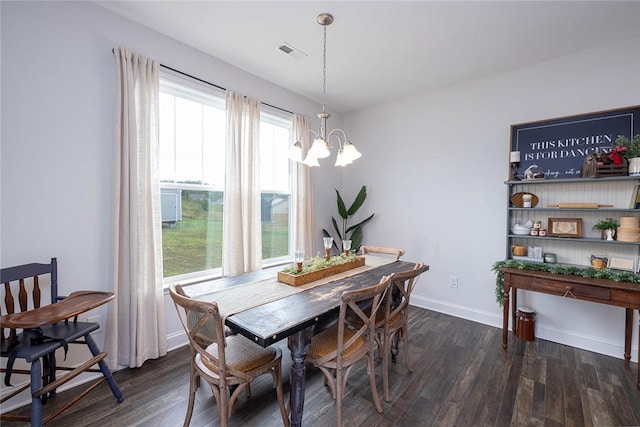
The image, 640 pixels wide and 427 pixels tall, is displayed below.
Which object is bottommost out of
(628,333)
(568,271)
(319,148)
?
(628,333)

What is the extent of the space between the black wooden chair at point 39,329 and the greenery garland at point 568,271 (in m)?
3.45

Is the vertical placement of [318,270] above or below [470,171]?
below

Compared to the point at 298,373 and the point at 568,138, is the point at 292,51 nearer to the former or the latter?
the point at 298,373

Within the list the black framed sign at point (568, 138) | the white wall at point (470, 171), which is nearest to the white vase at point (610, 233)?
the black framed sign at point (568, 138)

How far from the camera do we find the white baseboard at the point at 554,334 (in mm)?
2509

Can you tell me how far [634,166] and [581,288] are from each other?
45.2 inches

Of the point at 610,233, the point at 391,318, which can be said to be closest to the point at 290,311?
the point at 391,318

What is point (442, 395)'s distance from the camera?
1974 mm

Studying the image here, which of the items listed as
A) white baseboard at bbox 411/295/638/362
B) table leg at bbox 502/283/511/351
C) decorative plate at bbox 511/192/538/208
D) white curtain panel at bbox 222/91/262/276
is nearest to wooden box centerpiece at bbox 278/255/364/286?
white curtain panel at bbox 222/91/262/276

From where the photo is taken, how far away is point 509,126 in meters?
3.05

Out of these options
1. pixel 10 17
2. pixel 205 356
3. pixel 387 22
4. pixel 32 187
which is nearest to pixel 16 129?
pixel 32 187

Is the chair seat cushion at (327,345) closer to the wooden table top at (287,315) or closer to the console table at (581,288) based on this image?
the wooden table top at (287,315)

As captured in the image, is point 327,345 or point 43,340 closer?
point 43,340

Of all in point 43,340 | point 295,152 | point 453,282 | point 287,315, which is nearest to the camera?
point 287,315
